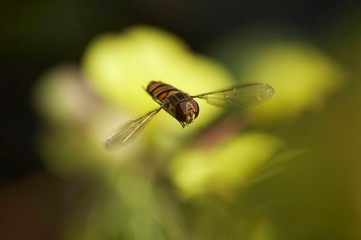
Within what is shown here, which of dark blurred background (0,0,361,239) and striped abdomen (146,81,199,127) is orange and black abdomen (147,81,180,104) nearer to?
striped abdomen (146,81,199,127)

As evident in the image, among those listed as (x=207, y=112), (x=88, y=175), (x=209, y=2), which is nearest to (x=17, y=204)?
(x=88, y=175)

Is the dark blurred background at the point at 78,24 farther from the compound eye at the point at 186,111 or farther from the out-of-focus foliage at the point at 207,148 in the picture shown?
the compound eye at the point at 186,111

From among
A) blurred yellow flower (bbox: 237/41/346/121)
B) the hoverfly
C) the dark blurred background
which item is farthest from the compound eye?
the dark blurred background

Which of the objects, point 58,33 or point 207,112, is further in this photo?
point 58,33

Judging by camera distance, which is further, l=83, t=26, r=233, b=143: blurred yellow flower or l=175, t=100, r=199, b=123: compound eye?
l=83, t=26, r=233, b=143: blurred yellow flower

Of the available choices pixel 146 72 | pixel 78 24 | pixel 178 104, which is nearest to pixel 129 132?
pixel 178 104

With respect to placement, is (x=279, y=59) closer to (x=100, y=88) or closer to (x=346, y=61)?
(x=346, y=61)

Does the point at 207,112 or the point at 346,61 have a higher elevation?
the point at 346,61
